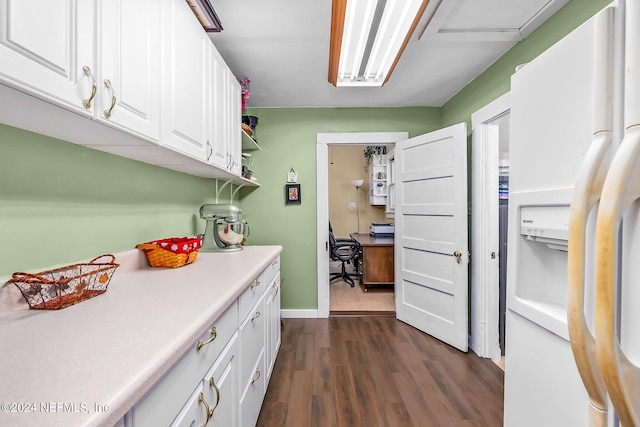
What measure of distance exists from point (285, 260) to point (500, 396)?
6.83 feet

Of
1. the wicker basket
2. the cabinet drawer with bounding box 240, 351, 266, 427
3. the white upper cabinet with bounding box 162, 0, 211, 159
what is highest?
the white upper cabinet with bounding box 162, 0, 211, 159

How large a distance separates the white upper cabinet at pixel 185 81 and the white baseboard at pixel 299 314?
6.63ft

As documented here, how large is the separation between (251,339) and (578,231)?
1321 mm

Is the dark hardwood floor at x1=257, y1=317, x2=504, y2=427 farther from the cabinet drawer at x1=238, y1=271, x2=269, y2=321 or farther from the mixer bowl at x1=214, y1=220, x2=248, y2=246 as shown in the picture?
the mixer bowl at x1=214, y1=220, x2=248, y2=246

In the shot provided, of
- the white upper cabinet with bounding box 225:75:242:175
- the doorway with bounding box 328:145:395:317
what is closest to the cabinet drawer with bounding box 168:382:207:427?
the white upper cabinet with bounding box 225:75:242:175

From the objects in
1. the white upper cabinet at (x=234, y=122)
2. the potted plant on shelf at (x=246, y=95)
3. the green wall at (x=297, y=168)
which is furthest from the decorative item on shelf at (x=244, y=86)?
the green wall at (x=297, y=168)

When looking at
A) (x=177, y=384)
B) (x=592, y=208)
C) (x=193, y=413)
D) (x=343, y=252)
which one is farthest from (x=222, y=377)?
(x=343, y=252)

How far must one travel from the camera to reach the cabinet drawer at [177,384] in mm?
531

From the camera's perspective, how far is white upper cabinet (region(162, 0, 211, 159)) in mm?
1128

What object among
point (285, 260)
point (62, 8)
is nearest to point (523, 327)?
point (62, 8)

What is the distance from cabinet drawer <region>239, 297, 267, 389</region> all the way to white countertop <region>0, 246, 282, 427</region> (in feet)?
0.91

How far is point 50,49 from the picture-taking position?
65 cm

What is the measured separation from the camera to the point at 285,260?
9.50 ft

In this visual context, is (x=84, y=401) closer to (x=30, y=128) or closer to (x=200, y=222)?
(x=30, y=128)
